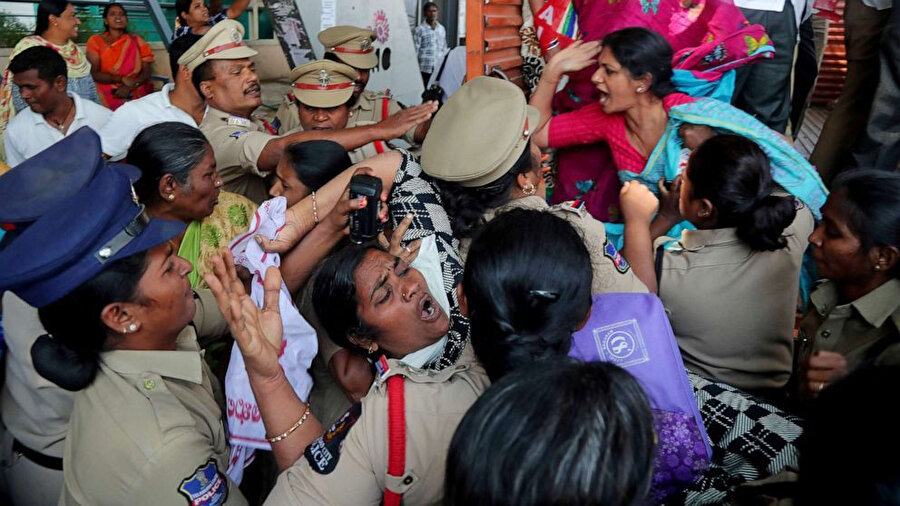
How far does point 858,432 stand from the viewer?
77 cm

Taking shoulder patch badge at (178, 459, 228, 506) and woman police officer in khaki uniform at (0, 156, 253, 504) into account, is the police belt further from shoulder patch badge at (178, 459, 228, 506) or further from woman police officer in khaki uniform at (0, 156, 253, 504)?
shoulder patch badge at (178, 459, 228, 506)

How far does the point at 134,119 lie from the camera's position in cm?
320

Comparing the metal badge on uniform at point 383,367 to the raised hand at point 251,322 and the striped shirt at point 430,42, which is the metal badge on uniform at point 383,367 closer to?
the raised hand at point 251,322

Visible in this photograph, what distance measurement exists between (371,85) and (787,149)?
3.16 metres

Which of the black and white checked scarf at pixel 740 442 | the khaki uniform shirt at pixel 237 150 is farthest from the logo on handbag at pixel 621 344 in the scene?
the khaki uniform shirt at pixel 237 150

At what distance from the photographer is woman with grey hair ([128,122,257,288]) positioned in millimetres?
2246

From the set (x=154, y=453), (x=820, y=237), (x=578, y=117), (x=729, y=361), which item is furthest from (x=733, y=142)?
(x=154, y=453)

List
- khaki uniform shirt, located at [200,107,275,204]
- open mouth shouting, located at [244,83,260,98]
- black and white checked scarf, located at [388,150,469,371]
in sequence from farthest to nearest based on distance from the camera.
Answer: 1. open mouth shouting, located at [244,83,260,98]
2. khaki uniform shirt, located at [200,107,275,204]
3. black and white checked scarf, located at [388,150,469,371]

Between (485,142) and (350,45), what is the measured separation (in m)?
2.35

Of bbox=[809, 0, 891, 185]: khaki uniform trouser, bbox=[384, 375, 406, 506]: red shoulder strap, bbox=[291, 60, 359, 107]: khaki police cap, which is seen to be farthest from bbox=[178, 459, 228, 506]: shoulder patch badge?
bbox=[809, 0, 891, 185]: khaki uniform trouser

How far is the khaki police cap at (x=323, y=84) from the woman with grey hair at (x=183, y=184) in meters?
1.14

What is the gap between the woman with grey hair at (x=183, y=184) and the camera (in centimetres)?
225

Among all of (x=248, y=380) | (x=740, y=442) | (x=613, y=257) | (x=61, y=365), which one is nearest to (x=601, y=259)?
(x=613, y=257)

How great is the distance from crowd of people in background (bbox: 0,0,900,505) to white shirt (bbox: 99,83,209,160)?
1.9 inches
